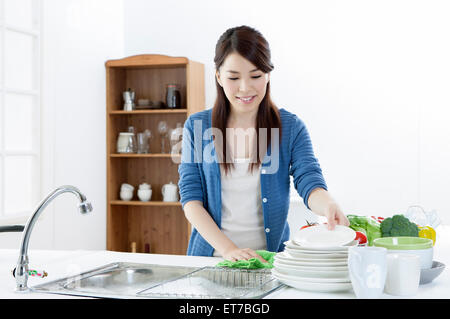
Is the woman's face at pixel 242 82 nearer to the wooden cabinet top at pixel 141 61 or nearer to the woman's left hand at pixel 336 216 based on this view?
the woman's left hand at pixel 336 216

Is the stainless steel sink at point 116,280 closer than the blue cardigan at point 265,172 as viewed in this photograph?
Yes

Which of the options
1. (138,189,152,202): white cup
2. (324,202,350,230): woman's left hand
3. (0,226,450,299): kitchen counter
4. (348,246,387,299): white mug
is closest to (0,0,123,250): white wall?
(138,189,152,202): white cup

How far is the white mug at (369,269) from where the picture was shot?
124cm

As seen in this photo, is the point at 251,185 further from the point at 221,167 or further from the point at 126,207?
the point at 126,207

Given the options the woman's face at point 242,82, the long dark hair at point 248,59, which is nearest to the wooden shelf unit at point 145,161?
the long dark hair at point 248,59

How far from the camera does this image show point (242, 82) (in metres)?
2.00

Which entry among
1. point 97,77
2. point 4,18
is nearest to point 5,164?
point 4,18

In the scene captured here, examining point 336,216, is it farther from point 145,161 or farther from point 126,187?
point 145,161

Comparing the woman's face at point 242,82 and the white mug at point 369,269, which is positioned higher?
the woman's face at point 242,82

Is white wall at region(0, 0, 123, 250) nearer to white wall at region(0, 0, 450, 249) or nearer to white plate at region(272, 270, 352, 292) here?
white wall at region(0, 0, 450, 249)

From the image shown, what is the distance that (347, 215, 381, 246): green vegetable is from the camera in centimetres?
163

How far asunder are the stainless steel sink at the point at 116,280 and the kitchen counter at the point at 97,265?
47mm

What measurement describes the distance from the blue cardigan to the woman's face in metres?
0.18
